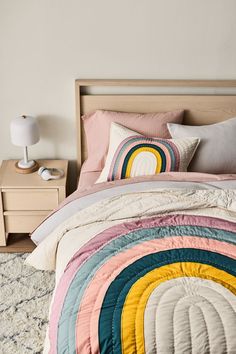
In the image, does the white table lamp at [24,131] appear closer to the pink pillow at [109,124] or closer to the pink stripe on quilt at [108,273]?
the pink pillow at [109,124]

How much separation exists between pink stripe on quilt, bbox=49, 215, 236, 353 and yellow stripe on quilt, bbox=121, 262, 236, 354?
288mm

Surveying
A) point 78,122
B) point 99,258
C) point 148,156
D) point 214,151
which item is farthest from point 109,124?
point 99,258

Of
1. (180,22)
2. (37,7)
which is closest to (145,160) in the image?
(180,22)

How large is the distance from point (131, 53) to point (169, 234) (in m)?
1.21

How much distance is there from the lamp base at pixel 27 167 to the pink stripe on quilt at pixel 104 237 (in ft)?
2.98

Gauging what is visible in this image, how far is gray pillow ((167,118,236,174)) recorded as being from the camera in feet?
9.31

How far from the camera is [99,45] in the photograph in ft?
9.73

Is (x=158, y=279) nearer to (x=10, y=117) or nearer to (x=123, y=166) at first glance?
(x=123, y=166)

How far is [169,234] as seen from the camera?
2.24m

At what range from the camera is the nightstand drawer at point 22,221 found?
118 inches

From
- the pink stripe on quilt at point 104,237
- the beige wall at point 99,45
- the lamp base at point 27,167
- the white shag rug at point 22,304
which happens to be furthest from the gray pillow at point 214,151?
the white shag rug at point 22,304

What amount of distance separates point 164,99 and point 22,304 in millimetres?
1375

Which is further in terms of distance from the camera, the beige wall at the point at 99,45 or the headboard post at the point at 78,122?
the headboard post at the point at 78,122

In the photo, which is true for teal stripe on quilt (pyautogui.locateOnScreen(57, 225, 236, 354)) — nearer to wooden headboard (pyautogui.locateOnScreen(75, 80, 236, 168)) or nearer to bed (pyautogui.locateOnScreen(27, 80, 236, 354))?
bed (pyautogui.locateOnScreen(27, 80, 236, 354))
